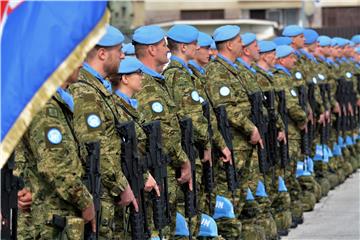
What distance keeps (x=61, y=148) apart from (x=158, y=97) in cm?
222

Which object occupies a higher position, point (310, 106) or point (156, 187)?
point (310, 106)

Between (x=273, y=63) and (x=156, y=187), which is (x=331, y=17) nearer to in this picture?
(x=273, y=63)

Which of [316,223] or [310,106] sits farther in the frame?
[310,106]

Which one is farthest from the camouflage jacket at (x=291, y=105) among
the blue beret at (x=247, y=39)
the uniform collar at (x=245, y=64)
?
the uniform collar at (x=245, y=64)

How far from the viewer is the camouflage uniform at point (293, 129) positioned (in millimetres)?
11867

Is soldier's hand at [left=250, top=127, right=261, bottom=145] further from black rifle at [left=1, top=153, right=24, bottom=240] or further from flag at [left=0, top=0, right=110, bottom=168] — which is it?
flag at [left=0, top=0, right=110, bottom=168]

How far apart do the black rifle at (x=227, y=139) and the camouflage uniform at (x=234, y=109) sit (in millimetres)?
60

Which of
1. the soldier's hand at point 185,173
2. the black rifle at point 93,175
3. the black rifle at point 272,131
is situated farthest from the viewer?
the black rifle at point 272,131

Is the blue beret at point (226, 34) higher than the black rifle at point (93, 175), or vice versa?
the blue beret at point (226, 34)

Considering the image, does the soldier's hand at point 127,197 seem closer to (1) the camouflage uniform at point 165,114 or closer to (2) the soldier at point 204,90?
(1) the camouflage uniform at point 165,114

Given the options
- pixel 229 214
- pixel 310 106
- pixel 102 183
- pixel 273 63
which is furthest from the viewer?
pixel 310 106

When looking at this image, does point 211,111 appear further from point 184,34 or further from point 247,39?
point 247,39

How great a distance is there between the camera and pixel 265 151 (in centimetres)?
1049

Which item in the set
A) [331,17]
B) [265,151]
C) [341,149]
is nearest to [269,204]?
[265,151]
